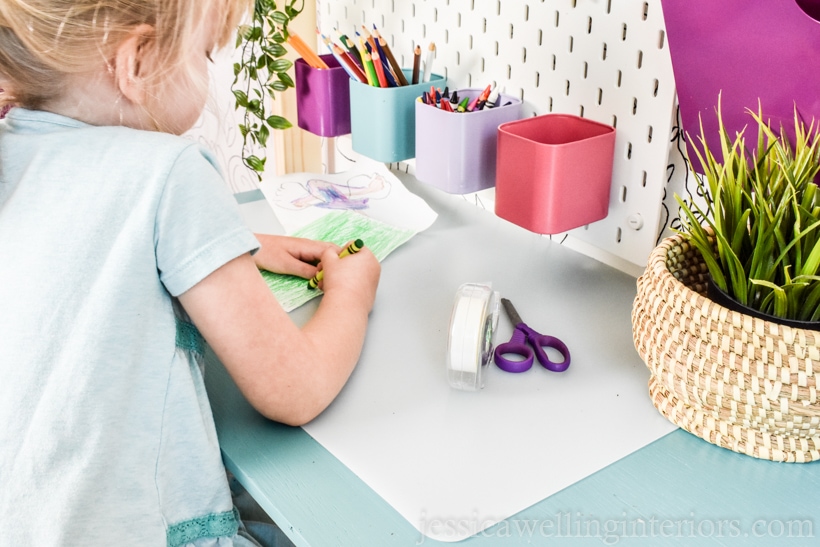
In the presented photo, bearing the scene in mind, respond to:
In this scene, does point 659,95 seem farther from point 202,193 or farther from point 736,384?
point 202,193

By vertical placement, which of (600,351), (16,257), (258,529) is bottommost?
(258,529)

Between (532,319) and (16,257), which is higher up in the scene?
(16,257)

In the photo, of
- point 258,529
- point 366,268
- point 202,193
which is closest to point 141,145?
point 202,193

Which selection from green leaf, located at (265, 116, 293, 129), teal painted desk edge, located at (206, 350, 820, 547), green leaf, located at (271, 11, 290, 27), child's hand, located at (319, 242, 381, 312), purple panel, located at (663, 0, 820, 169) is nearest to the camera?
teal painted desk edge, located at (206, 350, 820, 547)

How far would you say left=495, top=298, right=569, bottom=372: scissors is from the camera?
2.03 feet

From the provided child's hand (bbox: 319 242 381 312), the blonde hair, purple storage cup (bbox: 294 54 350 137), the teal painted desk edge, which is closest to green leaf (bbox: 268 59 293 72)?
purple storage cup (bbox: 294 54 350 137)

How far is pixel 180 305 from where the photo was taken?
0.57 m

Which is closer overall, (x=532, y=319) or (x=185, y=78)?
(x=185, y=78)

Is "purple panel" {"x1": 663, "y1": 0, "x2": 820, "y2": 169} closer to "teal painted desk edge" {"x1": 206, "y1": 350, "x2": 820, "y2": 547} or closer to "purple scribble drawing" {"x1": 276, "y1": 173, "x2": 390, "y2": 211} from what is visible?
"teal painted desk edge" {"x1": 206, "y1": 350, "x2": 820, "y2": 547}

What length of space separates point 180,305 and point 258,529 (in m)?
0.25

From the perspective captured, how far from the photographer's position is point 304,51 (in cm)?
99

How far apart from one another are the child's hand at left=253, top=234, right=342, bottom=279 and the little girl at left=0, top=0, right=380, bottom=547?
9.3 inches

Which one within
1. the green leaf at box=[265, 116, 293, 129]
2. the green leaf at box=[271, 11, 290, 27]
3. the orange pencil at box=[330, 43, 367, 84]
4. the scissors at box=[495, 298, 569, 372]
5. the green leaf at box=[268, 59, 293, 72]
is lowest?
the scissors at box=[495, 298, 569, 372]

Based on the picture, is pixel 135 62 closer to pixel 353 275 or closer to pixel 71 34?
pixel 71 34
